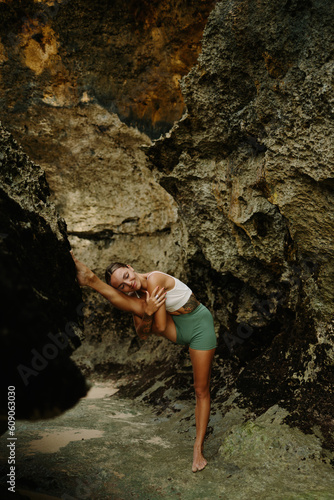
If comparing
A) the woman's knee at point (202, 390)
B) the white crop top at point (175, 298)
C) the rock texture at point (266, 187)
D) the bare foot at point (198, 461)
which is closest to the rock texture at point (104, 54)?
the rock texture at point (266, 187)

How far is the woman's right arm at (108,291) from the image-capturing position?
7.39 ft

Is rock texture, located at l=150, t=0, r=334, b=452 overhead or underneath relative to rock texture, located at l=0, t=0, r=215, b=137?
underneath

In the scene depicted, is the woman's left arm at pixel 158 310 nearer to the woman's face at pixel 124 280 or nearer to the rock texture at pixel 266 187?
the woman's face at pixel 124 280

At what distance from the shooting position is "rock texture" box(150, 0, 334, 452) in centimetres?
244

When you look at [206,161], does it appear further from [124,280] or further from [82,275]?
[82,275]

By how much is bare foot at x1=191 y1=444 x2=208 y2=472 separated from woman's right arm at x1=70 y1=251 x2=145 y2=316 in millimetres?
935

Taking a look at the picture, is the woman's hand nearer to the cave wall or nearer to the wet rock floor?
the wet rock floor

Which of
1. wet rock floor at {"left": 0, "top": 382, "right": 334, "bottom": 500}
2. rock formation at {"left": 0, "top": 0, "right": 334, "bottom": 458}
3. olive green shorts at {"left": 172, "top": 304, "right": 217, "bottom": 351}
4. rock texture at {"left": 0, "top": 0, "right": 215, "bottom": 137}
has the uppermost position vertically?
rock texture at {"left": 0, "top": 0, "right": 215, "bottom": 137}

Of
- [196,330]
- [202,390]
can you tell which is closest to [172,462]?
[202,390]

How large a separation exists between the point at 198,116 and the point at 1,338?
98.8 inches

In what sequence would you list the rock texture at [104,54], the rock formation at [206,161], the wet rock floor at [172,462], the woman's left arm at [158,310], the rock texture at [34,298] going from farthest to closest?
the rock texture at [104,54] → the rock formation at [206,161] → the woman's left arm at [158,310] → the wet rock floor at [172,462] → the rock texture at [34,298]

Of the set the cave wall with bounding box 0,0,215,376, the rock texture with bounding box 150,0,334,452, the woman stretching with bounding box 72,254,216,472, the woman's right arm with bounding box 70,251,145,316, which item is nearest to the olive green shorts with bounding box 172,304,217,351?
the woman stretching with bounding box 72,254,216,472

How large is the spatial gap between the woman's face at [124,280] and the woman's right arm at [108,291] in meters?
0.04

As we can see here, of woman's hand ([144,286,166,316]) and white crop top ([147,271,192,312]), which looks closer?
woman's hand ([144,286,166,316])
